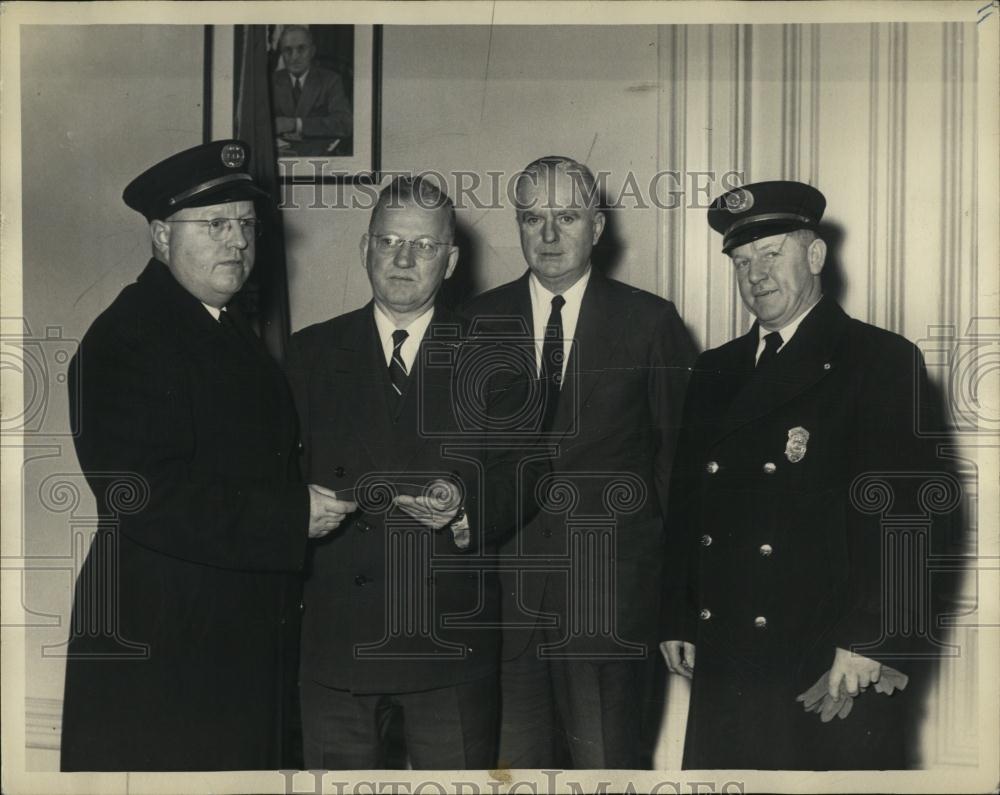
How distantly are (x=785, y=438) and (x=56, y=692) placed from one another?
1605mm

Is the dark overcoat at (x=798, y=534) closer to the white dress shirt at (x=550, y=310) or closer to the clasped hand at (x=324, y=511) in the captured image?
the white dress shirt at (x=550, y=310)

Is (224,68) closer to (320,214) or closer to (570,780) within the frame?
(320,214)

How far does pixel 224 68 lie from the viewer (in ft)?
7.27

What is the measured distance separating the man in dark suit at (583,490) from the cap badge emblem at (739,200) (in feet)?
0.85

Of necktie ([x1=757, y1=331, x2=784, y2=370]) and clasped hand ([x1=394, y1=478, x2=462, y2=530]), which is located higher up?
necktie ([x1=757, y1=331, x2=784, y2=370])

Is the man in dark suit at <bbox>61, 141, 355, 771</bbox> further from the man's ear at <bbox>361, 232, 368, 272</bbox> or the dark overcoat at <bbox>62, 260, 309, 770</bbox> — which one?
the man's ear at <bbox>361, 232, 368, 272</bbox>

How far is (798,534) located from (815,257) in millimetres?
573

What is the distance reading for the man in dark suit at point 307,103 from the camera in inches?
87.0

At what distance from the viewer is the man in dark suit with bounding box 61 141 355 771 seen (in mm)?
2090

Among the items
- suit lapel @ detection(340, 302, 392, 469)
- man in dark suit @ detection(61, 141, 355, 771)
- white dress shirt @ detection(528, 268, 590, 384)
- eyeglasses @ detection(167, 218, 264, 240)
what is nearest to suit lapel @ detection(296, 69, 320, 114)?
man in dark suit @ detection(61, 141, 355, 771)

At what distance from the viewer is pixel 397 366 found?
217 cm

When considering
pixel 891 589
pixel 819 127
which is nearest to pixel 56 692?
pixel 891 589

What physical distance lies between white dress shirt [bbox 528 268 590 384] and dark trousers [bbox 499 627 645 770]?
0.59 metres

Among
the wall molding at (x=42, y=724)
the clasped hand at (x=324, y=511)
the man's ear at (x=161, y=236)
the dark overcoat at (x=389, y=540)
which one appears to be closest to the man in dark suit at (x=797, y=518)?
the dark overcoat at (x=389, y=540)
